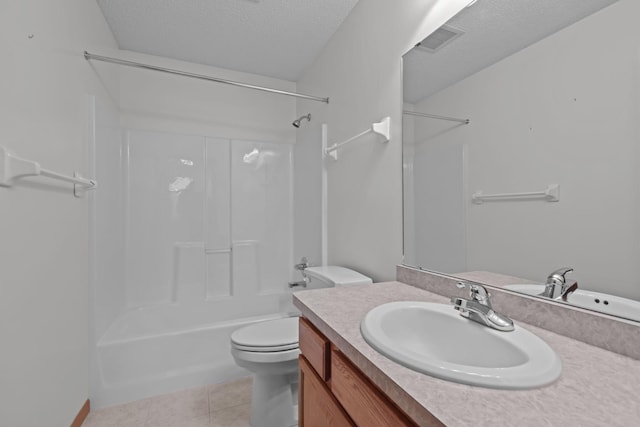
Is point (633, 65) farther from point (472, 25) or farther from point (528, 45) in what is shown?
point (472, 25)

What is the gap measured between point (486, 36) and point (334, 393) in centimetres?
126

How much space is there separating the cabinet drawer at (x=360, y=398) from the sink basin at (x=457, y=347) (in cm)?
9

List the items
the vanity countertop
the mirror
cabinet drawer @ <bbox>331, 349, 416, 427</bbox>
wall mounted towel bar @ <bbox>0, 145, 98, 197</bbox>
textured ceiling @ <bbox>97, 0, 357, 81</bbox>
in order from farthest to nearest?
textured ceiling @ <bbox>97, 0, 357, 81</bbox> < wall mounted towel bar @ <bbox>0, 145, 98, 197</bbox> < the mirror < cabinet drawer @ <bbox>331, 349, 416, 427</bbox> < the vanity countertop

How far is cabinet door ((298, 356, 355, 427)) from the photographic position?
2.44ft

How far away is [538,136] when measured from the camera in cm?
81

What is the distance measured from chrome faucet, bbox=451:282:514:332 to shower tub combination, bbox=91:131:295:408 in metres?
1.65

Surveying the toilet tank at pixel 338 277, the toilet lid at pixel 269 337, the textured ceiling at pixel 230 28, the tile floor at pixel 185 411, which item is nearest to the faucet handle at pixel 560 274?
the toilet tank at pixel 338 277

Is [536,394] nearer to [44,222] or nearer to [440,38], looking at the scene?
[440,38]

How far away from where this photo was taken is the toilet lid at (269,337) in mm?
1429

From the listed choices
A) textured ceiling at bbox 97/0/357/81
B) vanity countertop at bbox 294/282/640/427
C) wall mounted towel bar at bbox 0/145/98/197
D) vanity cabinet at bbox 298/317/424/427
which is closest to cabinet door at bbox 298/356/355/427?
vanity cabinet at bbox 298/317/424/427

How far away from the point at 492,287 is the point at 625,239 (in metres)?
0.35

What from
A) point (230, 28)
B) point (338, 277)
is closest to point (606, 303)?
point (338, 277)

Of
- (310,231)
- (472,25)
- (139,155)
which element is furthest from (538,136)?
(139,155)

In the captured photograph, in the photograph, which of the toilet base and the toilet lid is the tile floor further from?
the toilet lid
